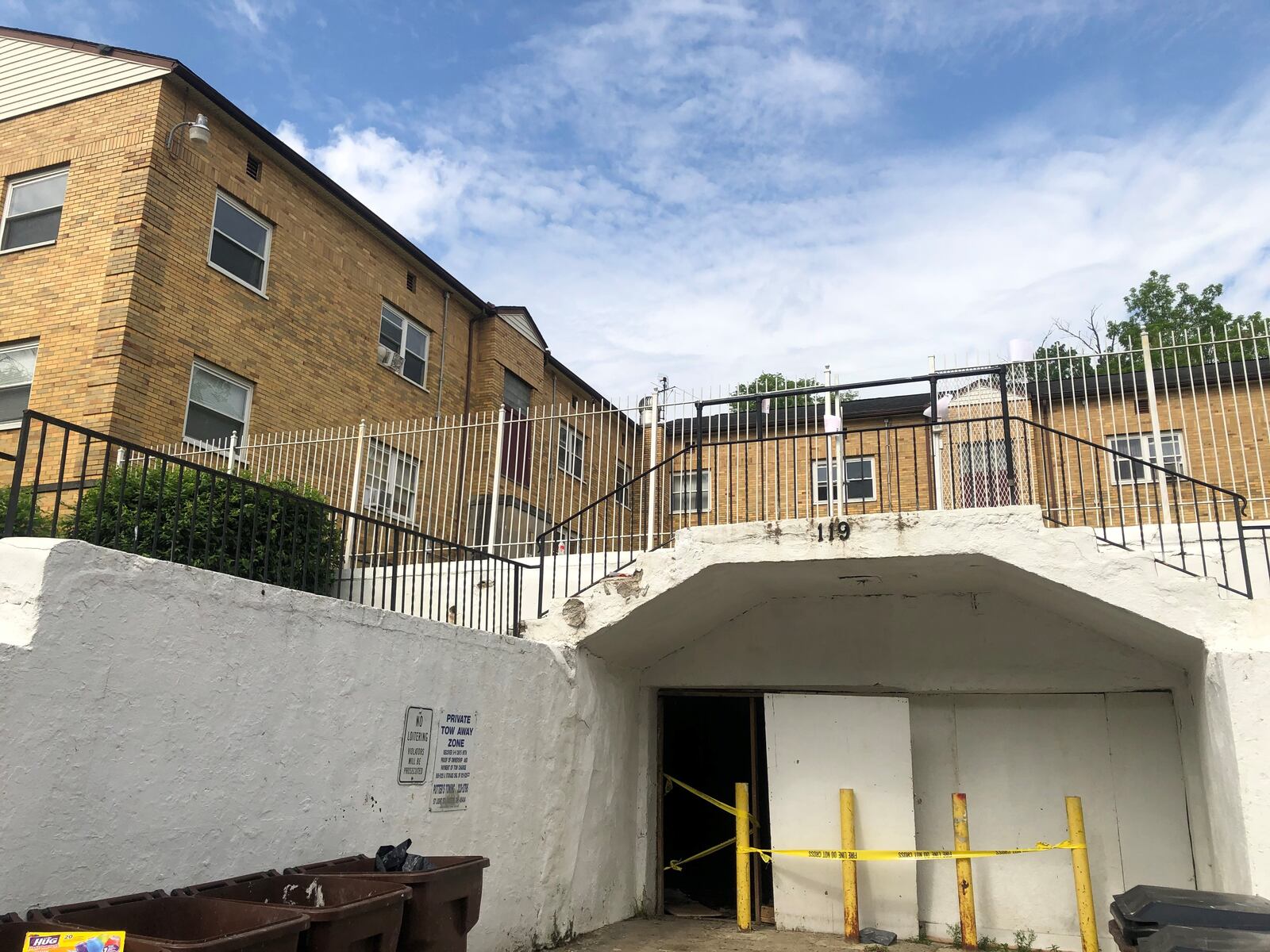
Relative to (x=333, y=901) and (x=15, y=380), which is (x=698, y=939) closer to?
(x=333, y=901)

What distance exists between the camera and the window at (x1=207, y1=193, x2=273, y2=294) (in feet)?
44.1

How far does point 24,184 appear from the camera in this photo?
13625 millimetres

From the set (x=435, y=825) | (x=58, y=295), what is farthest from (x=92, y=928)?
(x=58, y=295)

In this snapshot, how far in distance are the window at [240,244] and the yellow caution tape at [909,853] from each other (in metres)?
10.4

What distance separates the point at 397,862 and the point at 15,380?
418 inches

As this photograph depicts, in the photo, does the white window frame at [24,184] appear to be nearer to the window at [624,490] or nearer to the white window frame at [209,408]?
the white window frame at [209,408]

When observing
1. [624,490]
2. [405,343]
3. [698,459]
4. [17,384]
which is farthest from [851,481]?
[17,384]

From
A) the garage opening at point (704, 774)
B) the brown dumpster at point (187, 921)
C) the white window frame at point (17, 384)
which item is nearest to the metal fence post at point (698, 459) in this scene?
the garage opening at point (704, 774)

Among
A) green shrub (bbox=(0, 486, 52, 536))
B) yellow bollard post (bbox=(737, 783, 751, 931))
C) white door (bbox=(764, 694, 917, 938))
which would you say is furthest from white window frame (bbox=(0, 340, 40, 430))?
white door (bbox=(764, 694, 917, 938))

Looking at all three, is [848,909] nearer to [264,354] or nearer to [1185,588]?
[1185,588]

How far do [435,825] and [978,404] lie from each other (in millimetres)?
6646

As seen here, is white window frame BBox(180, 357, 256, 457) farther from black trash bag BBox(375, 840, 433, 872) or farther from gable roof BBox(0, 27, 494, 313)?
black trash bag BBox(375, 840, 433, 872)

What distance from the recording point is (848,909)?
905 cm

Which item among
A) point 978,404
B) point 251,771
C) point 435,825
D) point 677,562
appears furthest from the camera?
point 978,404
